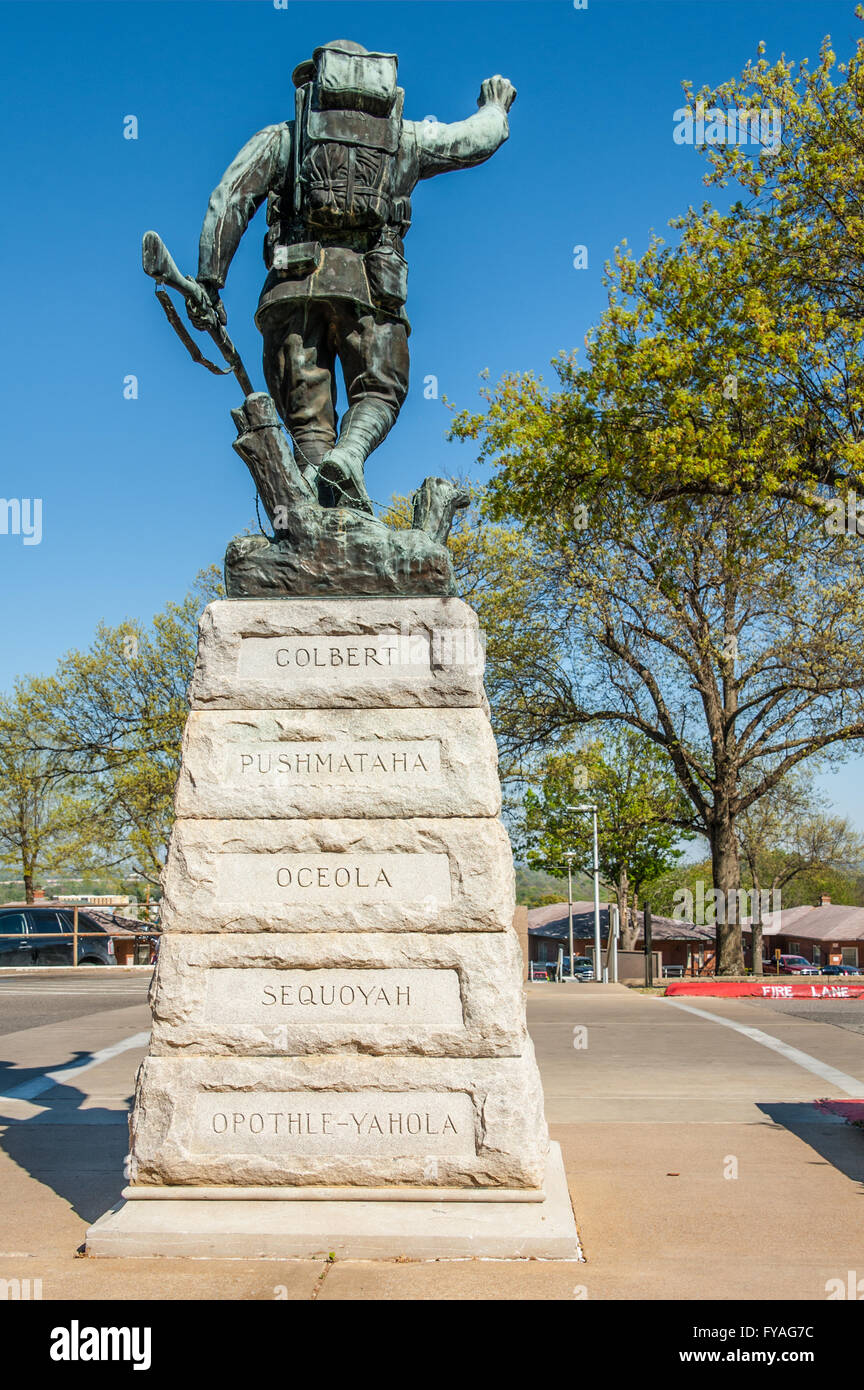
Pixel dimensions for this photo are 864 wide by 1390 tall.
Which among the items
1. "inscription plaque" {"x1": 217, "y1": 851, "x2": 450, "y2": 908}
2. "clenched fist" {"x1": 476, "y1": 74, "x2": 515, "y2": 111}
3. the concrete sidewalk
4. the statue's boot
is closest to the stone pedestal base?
the concrete sidewalk

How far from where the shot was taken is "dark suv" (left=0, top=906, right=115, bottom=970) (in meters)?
26.2

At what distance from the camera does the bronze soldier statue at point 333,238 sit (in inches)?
216

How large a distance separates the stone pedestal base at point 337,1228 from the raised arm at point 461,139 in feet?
15.3

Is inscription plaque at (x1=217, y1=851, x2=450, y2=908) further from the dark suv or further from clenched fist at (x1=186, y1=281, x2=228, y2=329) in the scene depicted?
the dark suv

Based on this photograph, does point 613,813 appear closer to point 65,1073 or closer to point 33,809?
point 33,809

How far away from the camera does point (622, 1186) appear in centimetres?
512

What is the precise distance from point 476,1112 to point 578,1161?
5.59 ft

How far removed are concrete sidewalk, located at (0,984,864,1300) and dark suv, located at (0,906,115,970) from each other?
17.1 m

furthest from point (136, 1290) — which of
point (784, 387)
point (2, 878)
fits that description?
point (2, 878)

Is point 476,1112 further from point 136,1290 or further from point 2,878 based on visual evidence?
point 2,878

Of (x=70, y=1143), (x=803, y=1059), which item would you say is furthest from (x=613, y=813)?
(x=70, y=1143)

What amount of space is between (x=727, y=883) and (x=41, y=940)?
15274 mm

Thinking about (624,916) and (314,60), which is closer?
(314,60)

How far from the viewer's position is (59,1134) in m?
6.46
